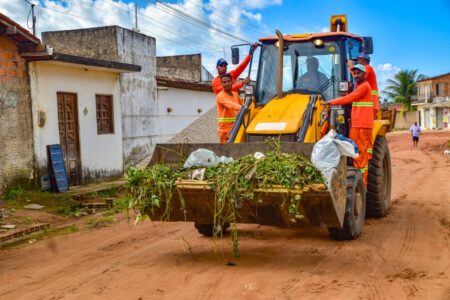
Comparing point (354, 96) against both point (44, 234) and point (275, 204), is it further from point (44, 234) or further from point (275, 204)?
point (44, 234)

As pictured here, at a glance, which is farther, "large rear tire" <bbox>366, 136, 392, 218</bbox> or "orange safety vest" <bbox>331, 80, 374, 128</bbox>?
"large rear tire" <bbox>366, 136, 392, 218</bbox>

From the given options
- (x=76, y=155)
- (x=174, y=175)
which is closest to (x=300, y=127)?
(x=174, y=175)

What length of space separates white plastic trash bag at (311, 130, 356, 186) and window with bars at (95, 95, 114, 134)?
10488 mm

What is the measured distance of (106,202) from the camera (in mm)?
12844

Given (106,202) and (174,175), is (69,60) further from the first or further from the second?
(174,175)

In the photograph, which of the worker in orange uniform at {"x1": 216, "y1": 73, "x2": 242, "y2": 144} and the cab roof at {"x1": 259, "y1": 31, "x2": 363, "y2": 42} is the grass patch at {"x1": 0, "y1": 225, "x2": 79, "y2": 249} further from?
the cab roof at {"x1": 259, "y1": 31, "x2": 363, "y2": 42}

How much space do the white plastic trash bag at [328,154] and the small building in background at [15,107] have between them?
8.19 metres

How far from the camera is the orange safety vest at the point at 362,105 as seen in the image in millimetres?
8367

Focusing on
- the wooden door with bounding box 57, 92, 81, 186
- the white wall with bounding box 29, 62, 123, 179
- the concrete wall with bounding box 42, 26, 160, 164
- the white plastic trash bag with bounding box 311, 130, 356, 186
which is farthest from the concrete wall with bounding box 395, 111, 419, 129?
the white plastic trash bag with bounding box 311, 130, 356, 186

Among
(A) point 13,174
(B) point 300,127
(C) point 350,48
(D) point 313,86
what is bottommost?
(A) point 13,174

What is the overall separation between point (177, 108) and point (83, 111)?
19.3 ft

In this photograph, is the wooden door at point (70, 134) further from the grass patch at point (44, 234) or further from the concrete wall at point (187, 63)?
the concrete wall at point (187, 63)

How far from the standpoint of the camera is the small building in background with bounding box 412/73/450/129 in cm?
5703

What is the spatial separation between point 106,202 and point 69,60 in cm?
352
